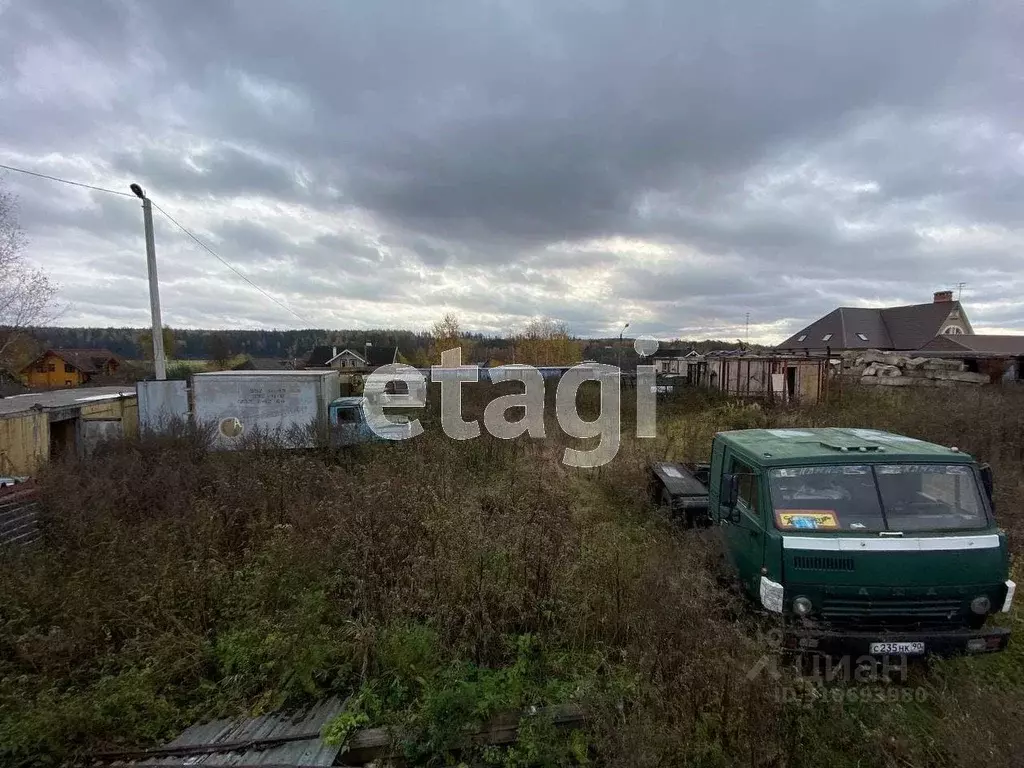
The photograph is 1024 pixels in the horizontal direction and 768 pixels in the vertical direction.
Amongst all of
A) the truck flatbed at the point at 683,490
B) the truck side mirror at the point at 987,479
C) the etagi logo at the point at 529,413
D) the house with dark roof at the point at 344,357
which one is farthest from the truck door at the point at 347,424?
the house with dark roof at the point at 344,357

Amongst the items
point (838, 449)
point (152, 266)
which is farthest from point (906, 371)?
point (152, 266)

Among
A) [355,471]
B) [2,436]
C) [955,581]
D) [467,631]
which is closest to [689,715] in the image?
[467,631]

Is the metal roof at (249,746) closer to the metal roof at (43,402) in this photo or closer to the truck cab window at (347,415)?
the truck cab window at (347,415)

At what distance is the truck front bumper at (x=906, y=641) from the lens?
364 cm

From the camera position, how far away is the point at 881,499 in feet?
13.2

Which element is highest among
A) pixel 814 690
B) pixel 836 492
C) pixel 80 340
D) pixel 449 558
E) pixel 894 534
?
pixel 80 340

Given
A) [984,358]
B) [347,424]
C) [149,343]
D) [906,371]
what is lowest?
[347,424]

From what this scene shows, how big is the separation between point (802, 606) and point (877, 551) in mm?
733

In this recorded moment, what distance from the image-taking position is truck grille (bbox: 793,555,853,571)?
3.75 meters

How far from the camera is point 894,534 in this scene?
149 inches

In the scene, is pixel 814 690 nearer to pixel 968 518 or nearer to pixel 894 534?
pixel 894 534

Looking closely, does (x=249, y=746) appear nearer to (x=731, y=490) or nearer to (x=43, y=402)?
(x=731, y=490)

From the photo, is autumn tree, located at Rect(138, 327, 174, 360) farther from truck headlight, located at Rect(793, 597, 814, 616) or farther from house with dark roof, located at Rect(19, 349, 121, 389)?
truck headlight, located at Rect(793, 597, 814, 616)

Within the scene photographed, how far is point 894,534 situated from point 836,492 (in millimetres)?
490
